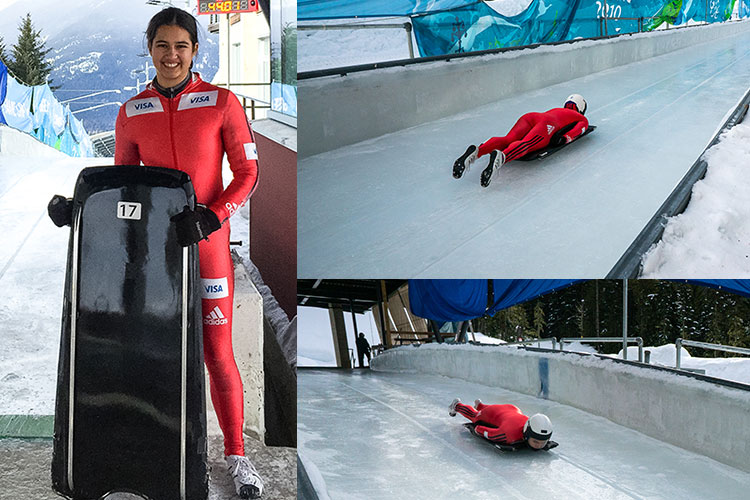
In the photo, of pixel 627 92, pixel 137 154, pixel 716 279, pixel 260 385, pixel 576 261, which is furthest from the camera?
pixel 627 92

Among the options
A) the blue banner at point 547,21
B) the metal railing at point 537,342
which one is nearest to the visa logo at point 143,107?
the blue banner at point 547,21

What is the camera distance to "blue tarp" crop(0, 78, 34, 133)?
2.02 m

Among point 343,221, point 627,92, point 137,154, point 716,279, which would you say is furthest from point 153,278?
point 627,92

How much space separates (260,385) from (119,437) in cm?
41

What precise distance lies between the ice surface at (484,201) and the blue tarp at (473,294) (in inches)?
5.6

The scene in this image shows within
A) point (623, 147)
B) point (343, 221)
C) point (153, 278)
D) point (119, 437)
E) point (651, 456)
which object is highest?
point (623, 147)

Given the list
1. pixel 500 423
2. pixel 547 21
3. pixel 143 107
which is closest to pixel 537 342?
pixel 500 423

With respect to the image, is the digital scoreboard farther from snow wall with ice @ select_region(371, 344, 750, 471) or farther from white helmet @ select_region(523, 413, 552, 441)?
snow wall with ice @ select_region(371, 344, 750, 471)

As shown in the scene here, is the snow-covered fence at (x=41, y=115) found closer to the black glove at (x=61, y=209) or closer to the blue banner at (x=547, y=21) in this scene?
the black glove at (x=61, y=209)

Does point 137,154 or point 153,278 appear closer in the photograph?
point 153,278

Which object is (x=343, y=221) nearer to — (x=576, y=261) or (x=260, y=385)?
(x=260, y=385)

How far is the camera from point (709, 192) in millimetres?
2273

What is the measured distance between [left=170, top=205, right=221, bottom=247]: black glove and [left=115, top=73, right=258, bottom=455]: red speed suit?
52 millimetres

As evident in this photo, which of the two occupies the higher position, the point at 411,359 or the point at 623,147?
the point at 623,147
